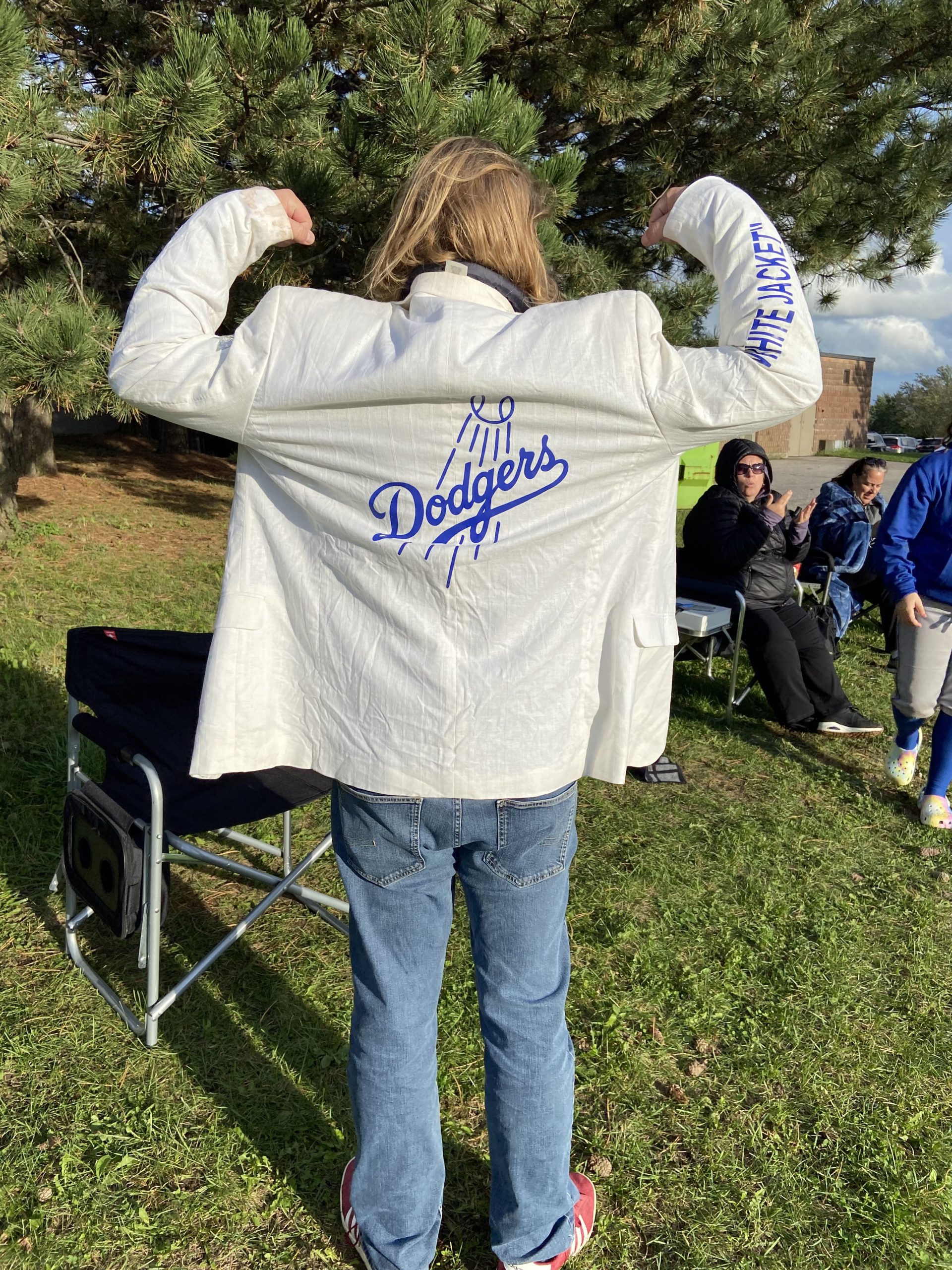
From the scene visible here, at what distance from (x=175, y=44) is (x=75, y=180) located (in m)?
0.74

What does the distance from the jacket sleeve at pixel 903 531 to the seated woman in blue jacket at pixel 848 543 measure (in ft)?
6.95

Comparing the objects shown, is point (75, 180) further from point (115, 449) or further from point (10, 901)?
point (115, 449)

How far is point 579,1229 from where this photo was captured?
5.81 feet

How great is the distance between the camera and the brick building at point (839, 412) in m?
38.8

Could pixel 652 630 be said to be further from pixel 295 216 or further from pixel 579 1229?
pixel 579 1229

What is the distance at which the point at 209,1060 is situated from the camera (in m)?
2.29

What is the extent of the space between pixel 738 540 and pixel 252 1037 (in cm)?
356

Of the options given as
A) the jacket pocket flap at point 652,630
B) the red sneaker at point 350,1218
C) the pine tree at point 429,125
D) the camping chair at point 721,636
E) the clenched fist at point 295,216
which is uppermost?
the pine tree at point 429,125

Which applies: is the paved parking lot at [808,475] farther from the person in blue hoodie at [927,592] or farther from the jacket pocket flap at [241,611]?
the jacket pocket flap at [241,611]

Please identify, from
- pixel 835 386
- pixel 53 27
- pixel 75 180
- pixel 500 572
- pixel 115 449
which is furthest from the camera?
pixel 835 386

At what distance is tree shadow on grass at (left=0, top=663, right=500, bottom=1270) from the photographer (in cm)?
196

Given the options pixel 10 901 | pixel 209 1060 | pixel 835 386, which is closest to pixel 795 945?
pixel 209 1060

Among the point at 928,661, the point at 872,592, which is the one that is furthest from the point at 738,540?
the point at 872,592

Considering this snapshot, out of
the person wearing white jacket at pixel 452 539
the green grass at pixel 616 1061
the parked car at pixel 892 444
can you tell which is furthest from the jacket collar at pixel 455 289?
the parked car at pixel 892 444
